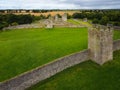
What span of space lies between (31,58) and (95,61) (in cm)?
729

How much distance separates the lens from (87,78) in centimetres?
2217

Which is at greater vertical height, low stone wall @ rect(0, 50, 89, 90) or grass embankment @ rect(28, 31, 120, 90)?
low stone wall @ rect(0, 50, 89, 90)

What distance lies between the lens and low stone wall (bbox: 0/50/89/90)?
1849 centimetres

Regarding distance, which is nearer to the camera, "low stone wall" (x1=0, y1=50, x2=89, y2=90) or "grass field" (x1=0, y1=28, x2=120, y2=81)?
"low stone wall" (x1=0, y1=50, x2=89, y2=90)

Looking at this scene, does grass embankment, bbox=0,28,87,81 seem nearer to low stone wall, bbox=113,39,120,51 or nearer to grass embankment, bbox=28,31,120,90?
grass embankment, bbox=28,31,120,90

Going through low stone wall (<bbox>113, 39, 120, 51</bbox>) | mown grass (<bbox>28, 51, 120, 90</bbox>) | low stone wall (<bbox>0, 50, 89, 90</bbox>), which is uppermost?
low stone wall (<bbox>113, 39, 120, 51</bbox>)

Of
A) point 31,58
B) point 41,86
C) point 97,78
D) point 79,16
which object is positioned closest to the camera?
point 41,86

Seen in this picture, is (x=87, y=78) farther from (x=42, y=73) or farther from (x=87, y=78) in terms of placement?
(x=42, y=73)

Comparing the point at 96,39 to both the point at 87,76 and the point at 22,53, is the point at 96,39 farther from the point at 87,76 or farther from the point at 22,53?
the point at 22,53

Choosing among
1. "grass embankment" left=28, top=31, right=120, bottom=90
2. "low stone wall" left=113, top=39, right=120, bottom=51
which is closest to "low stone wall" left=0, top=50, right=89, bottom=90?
"grass embankment" left=28, top=31, right=120, bottom=90

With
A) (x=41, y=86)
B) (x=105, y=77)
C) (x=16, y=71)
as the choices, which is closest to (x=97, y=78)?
(x=105, y=77)

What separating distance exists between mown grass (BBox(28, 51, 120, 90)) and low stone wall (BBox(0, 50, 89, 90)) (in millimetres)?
451

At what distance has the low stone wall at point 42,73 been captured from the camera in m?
18.5

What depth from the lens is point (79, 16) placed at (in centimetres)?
8962
